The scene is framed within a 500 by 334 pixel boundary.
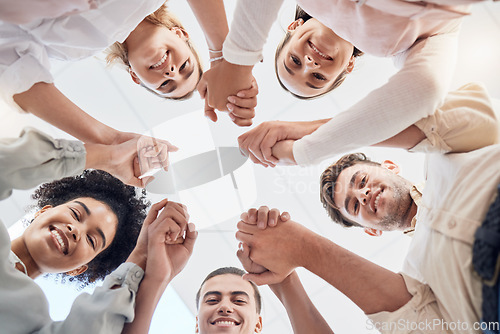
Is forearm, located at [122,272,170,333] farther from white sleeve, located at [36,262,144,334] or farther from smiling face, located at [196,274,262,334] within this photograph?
smiling face, located at [196,274,262,334]

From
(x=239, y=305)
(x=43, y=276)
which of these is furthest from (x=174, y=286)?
(x=43, y=276)

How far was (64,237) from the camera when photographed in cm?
77

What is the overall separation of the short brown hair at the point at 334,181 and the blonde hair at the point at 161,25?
32 centimetres

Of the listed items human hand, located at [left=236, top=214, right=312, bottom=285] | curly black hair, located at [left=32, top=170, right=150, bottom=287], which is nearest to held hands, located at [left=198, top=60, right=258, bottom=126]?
human hand, located at [left=236, top=214, right=312, bottom=285]

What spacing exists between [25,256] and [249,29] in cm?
58

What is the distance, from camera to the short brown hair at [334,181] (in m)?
0.81

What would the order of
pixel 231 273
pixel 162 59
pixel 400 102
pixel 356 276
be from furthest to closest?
pixel 231 273 < pixel 162 59 < pixel 356 276 < pixel 400 102

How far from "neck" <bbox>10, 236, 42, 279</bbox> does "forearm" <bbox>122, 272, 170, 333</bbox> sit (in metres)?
0.22

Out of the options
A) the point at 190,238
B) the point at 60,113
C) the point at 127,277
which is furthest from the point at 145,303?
the point at 60,113

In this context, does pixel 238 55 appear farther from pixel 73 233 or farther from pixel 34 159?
pixel 73 233

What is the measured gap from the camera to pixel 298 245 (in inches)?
28.5

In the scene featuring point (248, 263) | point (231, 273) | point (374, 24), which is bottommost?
point (231, 273)

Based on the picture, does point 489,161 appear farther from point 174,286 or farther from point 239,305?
point 174,286

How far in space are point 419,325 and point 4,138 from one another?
676mm
